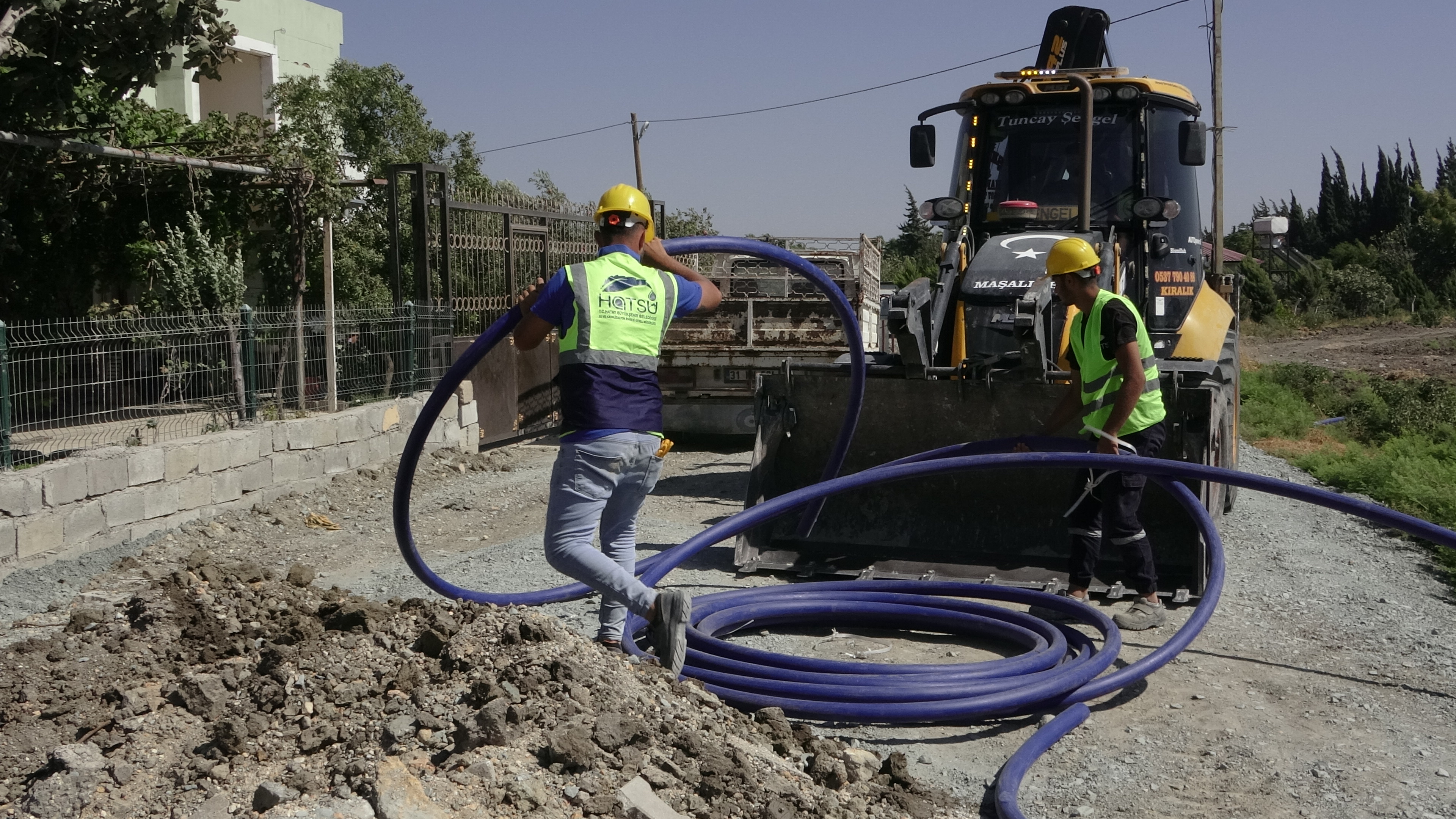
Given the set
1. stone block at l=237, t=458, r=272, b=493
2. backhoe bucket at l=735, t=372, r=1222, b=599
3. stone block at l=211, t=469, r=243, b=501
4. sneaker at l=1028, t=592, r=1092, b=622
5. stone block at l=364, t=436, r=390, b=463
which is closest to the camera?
sneaker at l=1028, t=592, r=1092, b=622

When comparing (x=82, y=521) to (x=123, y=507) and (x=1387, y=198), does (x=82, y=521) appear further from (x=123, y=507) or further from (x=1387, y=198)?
(x=1387, y=198)

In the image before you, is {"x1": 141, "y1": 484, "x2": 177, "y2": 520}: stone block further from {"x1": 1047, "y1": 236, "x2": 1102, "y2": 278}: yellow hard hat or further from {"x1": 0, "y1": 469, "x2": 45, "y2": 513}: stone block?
{"x1": 1047, "y1": 236, "x2": 1102, "y2": 278}: yellow hard hat

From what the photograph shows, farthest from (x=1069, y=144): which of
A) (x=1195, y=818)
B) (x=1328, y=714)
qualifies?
(x=1195, y=818)

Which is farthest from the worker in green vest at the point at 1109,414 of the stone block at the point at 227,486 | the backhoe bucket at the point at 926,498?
the stone block at the point at 227,486

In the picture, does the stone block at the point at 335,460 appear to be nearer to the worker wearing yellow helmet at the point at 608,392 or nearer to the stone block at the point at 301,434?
the stone block at the point at 301,434

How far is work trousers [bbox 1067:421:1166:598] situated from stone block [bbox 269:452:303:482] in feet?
18.6

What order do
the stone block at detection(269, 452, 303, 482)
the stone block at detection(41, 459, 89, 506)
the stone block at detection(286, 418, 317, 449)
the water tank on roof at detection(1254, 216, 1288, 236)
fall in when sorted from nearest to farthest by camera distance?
1. the stone block at detection(41, 459, 89, 506)
2. the stone block at detection(269, 452, 303, 482)
3. the stone block at detection(286, 418, 317, 449)
4. the water tank on roof at detection(1254, 216, 1288, 236)

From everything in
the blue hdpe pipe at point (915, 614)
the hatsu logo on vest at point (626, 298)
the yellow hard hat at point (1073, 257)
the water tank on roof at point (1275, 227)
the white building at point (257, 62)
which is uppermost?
the white building at point (257, 62)

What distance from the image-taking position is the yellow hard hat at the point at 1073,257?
5.62m

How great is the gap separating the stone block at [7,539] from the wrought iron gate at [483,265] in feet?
17.5

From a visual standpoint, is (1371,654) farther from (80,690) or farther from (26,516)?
(26,516)

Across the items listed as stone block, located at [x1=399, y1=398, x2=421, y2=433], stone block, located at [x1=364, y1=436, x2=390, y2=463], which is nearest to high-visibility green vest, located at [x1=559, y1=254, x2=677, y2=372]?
stone block, located at [x1=364, y1=436, x2=390, y2=463]

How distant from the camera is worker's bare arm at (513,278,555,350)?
4.30 meters

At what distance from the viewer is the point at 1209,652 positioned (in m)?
5.50
